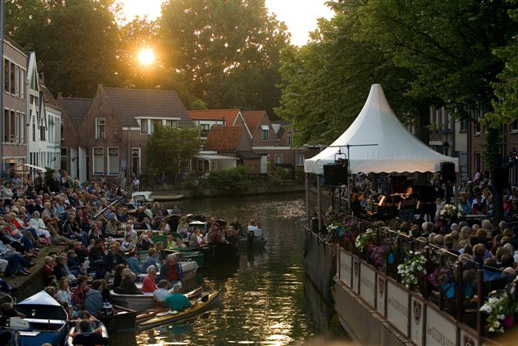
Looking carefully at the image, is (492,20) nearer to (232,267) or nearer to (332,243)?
(332,243)

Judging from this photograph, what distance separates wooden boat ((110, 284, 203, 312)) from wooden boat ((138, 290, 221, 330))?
0.65 metres

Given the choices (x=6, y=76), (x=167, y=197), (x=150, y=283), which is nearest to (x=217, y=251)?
(x=150, y=283)

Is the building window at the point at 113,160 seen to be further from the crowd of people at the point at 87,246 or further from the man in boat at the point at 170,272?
the man in boat at the point at 170,272

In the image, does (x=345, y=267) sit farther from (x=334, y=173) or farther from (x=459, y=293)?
(x=459, y=293)

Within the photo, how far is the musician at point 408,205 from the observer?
23.3 m

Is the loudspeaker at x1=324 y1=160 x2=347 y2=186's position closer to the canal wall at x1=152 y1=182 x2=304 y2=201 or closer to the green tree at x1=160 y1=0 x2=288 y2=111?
the canal wall at x1=152 y1=182 x2=304 y2=201

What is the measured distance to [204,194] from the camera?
218 feet

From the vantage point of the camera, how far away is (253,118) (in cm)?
8675

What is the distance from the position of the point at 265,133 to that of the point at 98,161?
68.8ft

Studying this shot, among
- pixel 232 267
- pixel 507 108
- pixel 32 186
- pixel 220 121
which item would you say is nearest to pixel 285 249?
pixel 232 267

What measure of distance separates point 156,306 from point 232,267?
10.1 m

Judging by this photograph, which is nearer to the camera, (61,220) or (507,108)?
(507,108)

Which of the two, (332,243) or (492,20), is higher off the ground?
(492,20)

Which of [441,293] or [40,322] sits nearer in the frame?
[441,293]
